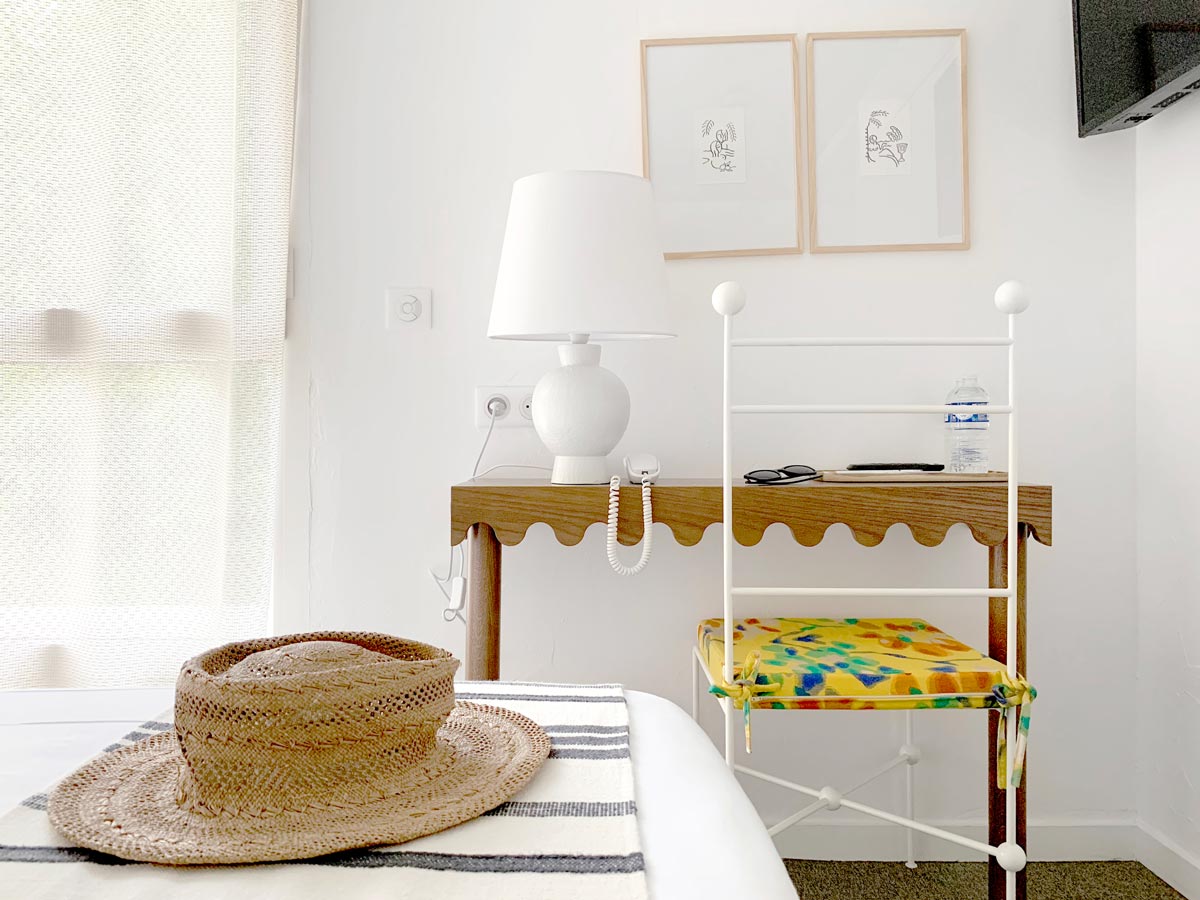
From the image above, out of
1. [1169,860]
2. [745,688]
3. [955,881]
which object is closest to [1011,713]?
[745,688]

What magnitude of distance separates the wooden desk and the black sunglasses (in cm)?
6

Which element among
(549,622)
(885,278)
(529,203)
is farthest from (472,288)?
(885,278)

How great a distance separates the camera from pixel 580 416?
172 cm

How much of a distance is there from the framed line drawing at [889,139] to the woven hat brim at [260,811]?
1.55 meters

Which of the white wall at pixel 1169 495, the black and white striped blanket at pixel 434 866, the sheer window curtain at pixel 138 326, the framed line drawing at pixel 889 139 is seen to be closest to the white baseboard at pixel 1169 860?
the white wall at pixel 1169 495

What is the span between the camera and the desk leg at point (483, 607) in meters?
1.71

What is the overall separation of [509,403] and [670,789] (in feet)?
4.51

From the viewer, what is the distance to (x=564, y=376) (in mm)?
1743

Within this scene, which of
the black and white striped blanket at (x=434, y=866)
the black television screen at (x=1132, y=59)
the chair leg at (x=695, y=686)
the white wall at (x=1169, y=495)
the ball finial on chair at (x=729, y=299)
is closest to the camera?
the black and white striped blanket at (x=434, y=866)

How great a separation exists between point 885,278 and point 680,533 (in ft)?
2.55

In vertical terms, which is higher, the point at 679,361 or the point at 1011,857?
the point at 679,361

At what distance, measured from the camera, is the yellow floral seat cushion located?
4.61 feet

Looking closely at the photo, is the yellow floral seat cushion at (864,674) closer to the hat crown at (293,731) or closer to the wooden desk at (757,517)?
the wooden desk at (757,517)

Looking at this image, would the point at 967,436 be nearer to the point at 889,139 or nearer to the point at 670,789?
the point at 889,139
